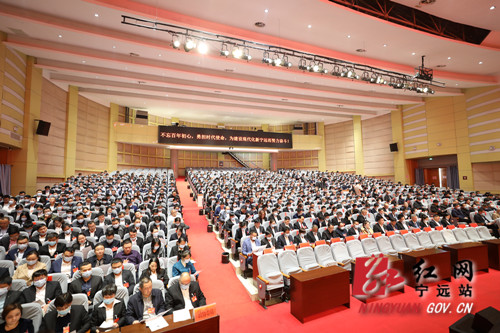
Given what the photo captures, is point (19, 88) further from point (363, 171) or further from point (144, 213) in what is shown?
point (363, 171)

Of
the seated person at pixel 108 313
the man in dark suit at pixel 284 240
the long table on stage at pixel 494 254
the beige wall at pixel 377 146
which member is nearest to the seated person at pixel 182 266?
the seated person at pixel 108 313

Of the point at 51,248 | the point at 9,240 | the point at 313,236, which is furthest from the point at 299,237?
the point at 9,240

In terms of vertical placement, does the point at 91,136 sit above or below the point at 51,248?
above

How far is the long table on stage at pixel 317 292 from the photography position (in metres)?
3.52

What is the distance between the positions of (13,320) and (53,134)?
1173 centimetres

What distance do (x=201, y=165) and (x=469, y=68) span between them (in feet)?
60.7

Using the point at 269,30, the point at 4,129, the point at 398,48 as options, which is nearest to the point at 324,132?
the point at 398,48

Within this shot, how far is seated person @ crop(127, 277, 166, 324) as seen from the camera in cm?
292

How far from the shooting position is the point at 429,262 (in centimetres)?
444

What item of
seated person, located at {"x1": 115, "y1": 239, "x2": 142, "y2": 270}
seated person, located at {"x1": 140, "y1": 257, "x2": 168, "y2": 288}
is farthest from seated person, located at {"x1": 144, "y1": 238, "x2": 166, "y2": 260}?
seated person, located at {"x1": 140, "y1": 257, "x2": 168, "y2": 288}

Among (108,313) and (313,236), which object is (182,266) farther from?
(313,236)

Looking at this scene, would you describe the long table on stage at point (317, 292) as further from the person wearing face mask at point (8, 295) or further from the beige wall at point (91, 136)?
the beige wall at point (91, 136)

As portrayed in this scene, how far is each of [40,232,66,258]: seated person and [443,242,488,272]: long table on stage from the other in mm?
7528

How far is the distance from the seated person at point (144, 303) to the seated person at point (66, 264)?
1.68 meters
